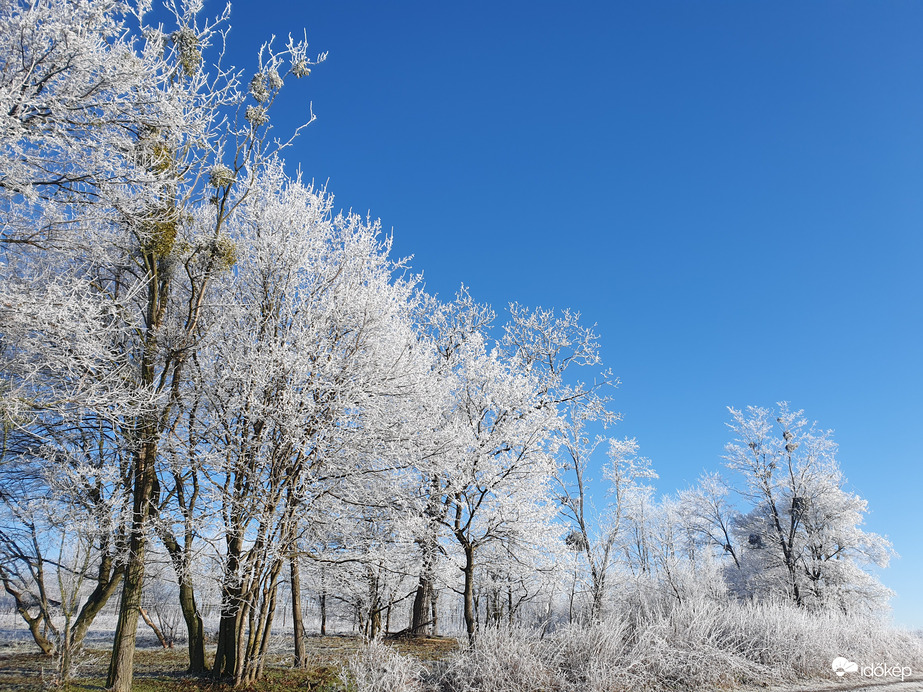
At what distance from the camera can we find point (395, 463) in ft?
34.5

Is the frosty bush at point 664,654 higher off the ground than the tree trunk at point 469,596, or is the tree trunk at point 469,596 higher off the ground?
the tree trunk at point 469,596

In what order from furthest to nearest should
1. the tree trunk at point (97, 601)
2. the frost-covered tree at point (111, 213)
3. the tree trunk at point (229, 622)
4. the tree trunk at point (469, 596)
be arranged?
the tree trunk at point (469, 596)
the tree trunk at point (97, 601)
the tree trunk at point (229, 622)
the frost-covered tree at point (111, 213)

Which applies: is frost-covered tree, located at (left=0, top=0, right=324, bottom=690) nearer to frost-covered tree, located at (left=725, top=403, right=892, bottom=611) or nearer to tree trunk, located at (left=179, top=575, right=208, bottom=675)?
tree trunk, located at (left=179, top=575, right=208, bottom=675)

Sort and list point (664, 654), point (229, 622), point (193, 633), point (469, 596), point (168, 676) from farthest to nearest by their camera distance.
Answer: point (469, 596) → point (193, 633) → point (168, 676) → point (229, 622) → point (664, 654)

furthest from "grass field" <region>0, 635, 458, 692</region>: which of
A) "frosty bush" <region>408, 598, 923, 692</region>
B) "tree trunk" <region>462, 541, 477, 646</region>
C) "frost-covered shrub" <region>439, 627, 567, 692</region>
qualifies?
"frosty bush" <region>408, 598, 923, 692</region>

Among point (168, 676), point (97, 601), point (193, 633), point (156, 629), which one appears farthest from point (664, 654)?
point (156, 629)

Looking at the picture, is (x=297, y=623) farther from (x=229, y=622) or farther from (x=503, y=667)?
(x=503, y=667)

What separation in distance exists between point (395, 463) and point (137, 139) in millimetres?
6843

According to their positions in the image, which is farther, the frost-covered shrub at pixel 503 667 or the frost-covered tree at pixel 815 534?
the frost-covered tree at pixel 815 534

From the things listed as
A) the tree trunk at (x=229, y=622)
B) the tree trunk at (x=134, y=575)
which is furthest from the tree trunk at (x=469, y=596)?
the tree trunk at (x=134, y=575)

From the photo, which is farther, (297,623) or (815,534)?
(815,534)

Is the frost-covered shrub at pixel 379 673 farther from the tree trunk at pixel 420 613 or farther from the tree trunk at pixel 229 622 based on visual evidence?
Result: the tree trunk at pixel 420 613

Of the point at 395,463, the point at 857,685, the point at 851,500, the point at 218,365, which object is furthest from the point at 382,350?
the point at 851,500

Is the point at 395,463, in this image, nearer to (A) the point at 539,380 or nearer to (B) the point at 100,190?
(B) the point at 100,190
